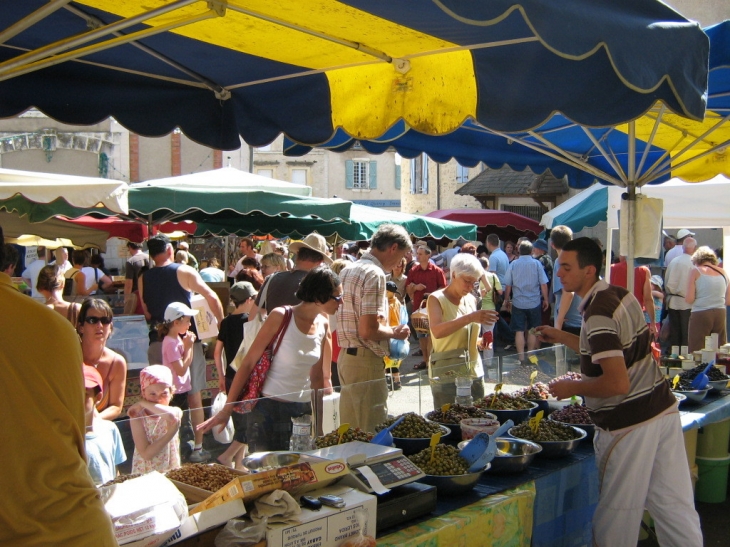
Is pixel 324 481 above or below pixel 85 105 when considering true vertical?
below

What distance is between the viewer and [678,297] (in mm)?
10461

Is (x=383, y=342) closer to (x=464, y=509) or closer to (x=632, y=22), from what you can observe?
(x=464, y=509)

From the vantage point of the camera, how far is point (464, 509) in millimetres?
2881

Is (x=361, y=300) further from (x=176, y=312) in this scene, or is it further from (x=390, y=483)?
(x=176, y=312)

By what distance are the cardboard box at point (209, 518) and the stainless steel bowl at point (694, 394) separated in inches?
148

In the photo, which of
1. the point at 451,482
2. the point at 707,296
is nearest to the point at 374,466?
the point at 451,482

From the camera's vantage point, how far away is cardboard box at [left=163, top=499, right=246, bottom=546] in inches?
86.1

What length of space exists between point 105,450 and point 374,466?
1155 mm

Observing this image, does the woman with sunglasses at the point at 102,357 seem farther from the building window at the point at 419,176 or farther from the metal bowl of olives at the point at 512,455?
the building window at the point at 419,176

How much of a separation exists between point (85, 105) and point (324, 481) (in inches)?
89.9

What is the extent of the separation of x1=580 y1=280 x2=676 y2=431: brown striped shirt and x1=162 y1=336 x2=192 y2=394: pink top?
11.2 ft

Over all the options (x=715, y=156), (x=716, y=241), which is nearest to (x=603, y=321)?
(x=715, y=156)

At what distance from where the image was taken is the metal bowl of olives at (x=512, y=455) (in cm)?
325

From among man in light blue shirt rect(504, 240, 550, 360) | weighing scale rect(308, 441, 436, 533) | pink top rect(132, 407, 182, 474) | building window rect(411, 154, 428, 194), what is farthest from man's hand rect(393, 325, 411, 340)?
building window rect(411, 154, 428, 194)
